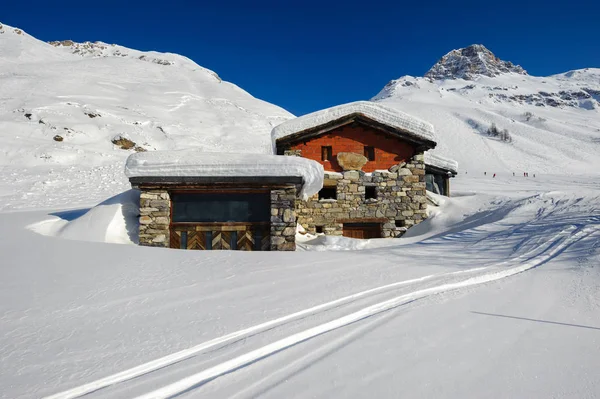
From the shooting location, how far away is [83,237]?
23.7ft

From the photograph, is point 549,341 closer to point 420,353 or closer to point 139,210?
point 420,353

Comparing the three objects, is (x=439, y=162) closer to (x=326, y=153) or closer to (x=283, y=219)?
(x=326, y=153)

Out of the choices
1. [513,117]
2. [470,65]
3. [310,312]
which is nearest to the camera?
[310,312]

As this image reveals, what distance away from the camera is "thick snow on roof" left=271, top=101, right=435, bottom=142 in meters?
11.9

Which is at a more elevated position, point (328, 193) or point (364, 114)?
point (364, 114)

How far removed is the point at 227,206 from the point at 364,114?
6.32 m

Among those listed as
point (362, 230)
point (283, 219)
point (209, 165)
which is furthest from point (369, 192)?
point (209, 165)

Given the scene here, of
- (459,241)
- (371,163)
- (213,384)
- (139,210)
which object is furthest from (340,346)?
(371,163)

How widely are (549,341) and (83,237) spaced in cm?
792

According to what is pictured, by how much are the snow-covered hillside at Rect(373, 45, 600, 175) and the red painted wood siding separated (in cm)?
2817

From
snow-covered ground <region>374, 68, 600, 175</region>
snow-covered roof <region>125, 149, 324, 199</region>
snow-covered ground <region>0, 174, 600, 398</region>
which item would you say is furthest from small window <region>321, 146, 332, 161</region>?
snow-covered ground <region>374, 68, 600, 175</region>

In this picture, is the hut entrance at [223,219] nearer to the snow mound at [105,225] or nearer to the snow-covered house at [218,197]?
the snow-covered house at [218,197]

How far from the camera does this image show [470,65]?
151m

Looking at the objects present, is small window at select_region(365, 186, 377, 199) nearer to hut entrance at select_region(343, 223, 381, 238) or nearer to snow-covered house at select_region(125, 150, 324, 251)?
hut entrance at select_region(343, 223, 381, 238)
